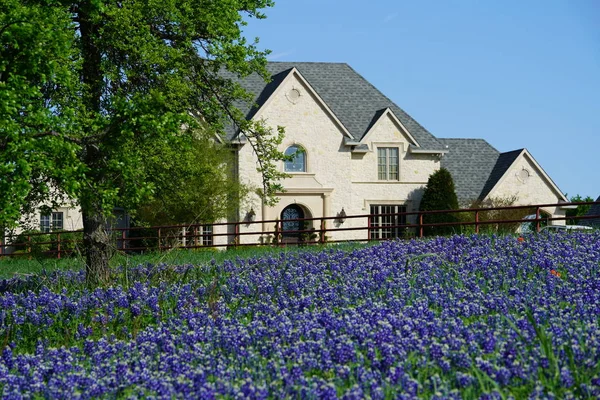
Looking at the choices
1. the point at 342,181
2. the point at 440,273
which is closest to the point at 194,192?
the point at 342,181

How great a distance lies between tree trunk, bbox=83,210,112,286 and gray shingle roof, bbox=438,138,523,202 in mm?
28992

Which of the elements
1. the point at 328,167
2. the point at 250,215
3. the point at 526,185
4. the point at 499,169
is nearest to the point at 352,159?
the point at 328,167

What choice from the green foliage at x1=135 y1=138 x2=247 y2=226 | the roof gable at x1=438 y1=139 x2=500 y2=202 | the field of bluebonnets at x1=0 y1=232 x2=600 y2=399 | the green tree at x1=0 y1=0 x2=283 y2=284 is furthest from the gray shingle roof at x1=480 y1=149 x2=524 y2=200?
the field of bluebonnets at x1=0 y1=232 x2=600 y2=399

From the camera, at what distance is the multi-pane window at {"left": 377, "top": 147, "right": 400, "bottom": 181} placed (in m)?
40.3

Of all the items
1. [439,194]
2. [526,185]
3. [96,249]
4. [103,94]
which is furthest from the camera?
[526,185]

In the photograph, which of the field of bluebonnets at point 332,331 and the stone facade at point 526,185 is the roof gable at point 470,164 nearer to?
the stone facade at point 526,185

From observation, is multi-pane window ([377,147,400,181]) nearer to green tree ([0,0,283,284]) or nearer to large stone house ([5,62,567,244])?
large stone house ([5,62,567,244])

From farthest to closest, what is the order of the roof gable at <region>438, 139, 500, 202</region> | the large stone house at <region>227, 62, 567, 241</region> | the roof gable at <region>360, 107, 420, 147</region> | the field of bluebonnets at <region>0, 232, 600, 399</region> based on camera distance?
the roof gable at <region>438, 139, 500, 202</region> → the roof gable at <region>360, 107, 420, 147</region> → the large stone house at <region>227, 62, 567, 241</region> → the field of bluebonnets at <region>0, 232, 600, 399</region>

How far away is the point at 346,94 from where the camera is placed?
141 ft

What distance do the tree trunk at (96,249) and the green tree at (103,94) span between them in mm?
26

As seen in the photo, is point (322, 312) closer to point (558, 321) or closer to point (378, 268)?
point (558, 321)

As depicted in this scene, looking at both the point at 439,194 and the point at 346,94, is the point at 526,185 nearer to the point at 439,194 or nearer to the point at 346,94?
the point at 439,194

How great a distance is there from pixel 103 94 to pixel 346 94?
26139 mm

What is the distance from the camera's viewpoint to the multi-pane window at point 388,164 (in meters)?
40.3
